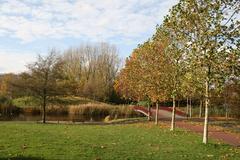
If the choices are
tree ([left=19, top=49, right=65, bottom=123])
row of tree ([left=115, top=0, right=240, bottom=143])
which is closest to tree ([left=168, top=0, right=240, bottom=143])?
row of tree ([left=115, top=0, right=240, bottom=143])

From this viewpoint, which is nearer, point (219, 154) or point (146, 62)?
point (219, 154)

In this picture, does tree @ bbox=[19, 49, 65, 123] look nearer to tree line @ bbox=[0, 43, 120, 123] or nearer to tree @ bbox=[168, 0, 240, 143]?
tree line @ bbox=[0, 43, 120, 123]

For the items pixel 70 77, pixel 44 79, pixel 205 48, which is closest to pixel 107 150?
pixel 205 48

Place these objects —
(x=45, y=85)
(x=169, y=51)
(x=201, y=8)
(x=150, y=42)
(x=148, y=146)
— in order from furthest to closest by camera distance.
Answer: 1. (x=45, y=85)
2. (x=150, y=42)
3. (x=169, y=51)
4. (x=201, y=8)
5. (x=148, y=146)

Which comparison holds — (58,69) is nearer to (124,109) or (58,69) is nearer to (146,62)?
(146,62)

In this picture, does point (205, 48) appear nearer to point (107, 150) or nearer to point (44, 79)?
point (107, 150)

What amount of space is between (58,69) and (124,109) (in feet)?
59.3

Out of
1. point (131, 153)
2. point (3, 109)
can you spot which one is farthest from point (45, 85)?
point (131, 153)

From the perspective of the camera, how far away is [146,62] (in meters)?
28.1

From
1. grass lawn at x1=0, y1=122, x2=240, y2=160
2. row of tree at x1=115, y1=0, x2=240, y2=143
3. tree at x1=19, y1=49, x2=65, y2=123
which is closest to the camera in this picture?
grass lawn at x1=0, y1=122, x2=240, y2=160

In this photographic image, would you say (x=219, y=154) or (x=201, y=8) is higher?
(x=201, y=8)

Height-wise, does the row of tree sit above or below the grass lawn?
above

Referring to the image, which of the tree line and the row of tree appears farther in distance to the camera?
the tree line

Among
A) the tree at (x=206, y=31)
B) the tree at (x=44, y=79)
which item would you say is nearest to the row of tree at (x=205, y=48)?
the tree at (x=206, y=31)
